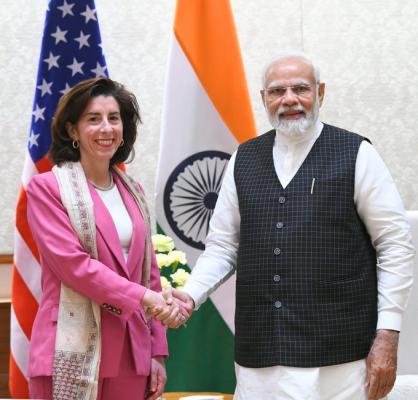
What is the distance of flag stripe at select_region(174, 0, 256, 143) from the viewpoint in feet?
11.2

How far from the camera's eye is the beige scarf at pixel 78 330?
209cm

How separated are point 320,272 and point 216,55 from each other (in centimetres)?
167

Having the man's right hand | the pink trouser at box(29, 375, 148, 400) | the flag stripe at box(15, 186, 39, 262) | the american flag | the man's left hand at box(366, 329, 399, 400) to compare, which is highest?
the american flag

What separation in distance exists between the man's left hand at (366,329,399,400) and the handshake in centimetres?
55

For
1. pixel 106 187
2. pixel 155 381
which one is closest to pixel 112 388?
pixel 155 381

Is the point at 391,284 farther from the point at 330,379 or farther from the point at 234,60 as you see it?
the point at 234,60

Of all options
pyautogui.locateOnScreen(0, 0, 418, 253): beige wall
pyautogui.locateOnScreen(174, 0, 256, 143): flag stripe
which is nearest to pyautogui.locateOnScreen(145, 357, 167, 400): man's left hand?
pyautogui.locateOnScreen(174, 0, 256, 143): flag stripe

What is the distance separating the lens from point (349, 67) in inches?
165

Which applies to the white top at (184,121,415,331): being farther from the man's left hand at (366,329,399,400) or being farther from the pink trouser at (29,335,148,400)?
the pink trouser at (29,335,148,400)

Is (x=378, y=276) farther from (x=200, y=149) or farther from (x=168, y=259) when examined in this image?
(x=200, y=149)

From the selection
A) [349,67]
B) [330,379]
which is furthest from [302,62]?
[349,67]

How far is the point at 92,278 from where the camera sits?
6.80ft

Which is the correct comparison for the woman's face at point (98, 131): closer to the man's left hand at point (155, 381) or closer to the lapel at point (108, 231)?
the lapel at point (108, 231)

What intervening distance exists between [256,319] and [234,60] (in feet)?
5.49
